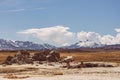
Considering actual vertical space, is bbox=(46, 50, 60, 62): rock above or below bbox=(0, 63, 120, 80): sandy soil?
above

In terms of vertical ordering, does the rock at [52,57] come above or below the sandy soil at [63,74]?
above

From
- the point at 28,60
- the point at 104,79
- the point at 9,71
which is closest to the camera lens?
the point at 104,79

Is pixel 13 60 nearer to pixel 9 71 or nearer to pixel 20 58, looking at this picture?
pixel 20 58

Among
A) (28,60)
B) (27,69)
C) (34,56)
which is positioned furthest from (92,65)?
(34,56)

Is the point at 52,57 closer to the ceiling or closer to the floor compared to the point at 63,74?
closer to the ceiling

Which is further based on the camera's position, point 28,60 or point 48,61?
point 48,61

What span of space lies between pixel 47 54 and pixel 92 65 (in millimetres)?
23729

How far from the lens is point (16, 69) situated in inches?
2488

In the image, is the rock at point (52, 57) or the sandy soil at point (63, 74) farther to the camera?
the rock at point (52, 57)

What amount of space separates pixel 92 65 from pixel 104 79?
89.6 ft

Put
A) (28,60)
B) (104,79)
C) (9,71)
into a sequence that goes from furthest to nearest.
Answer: (28,60) → (9,71) → (104,79)

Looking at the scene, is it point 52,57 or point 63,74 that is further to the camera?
point 52,57

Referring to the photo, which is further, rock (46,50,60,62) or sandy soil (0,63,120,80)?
rock (46,50,60,62)

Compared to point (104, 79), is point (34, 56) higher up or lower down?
higher up
